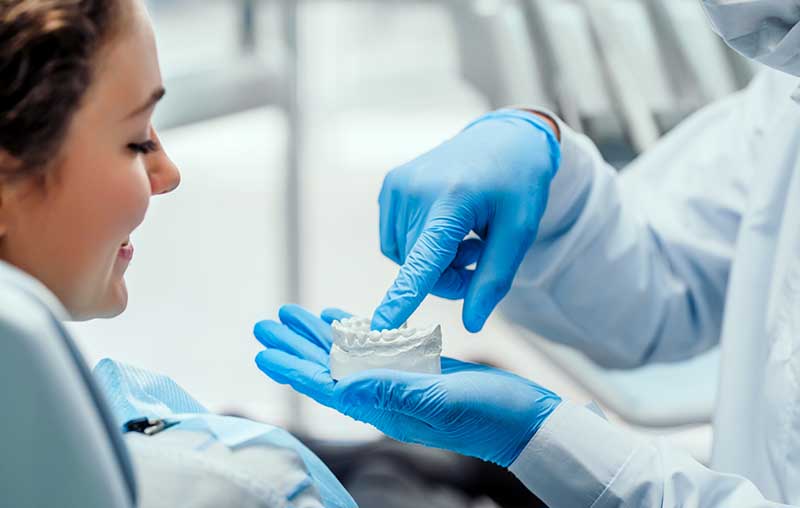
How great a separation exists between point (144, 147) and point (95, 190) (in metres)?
0.07

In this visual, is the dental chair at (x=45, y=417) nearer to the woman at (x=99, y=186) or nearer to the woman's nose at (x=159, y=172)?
the woman at (x=99, y=186)

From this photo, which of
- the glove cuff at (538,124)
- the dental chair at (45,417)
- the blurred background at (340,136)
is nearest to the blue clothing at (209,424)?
the dental chair at (45,417)

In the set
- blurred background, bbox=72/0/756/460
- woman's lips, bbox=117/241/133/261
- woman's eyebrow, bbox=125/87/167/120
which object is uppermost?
woman's eyebrow, bbox=125/87/167/120

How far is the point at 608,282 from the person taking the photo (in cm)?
120

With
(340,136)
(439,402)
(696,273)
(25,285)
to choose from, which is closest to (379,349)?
(439,402)

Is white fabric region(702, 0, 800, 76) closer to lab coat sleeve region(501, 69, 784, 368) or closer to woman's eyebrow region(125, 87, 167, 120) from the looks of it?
lab coat sleeve region(501, 69, 784, 368)

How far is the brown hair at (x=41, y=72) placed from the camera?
0.61m

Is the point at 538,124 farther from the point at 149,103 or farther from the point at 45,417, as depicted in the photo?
the point at 45,417

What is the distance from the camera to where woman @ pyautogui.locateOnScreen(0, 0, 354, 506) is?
1.97 ft

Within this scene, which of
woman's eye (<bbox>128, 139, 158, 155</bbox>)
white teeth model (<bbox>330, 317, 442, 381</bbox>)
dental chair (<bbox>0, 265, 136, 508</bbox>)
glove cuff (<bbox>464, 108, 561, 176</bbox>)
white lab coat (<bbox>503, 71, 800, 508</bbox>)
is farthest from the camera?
glove cuff (<bbox>464, 108, 561, 176</bbox>)

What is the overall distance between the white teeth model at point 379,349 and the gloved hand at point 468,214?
1cm

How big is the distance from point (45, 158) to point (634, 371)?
1041 mm

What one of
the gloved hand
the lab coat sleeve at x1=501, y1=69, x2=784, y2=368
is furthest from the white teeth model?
the lab coat sleeve at x1=501, y1=69, x2=784, y2=368

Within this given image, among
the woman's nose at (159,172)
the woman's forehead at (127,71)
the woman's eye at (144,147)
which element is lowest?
the woman's nose at (159,172)
